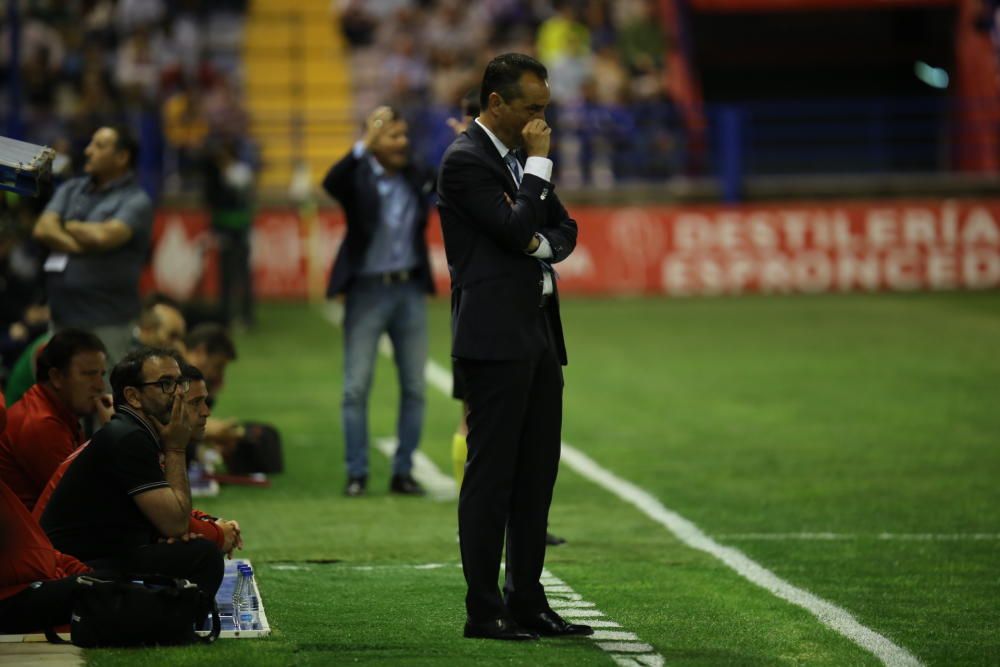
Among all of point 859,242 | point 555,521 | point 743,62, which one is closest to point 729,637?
point 555,521

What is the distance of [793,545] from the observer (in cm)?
934

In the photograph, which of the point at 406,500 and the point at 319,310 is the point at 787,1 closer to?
the point at 319,310

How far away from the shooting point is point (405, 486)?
36.6ft

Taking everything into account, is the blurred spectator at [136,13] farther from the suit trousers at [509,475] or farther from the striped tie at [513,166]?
the suit trousers at [509,475]

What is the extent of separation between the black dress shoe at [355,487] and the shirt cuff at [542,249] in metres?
4.33

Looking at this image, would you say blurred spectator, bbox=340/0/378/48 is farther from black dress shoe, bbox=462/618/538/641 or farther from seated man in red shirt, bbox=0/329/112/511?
black dress shoe, bbox=462/618/538/641

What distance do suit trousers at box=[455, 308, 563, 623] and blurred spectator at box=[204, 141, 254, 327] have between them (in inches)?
558

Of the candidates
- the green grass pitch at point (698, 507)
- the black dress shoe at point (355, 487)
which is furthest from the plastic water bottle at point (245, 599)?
the black dress shoe at point (355, 487)

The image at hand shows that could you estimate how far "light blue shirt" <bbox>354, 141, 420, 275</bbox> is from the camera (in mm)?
10969

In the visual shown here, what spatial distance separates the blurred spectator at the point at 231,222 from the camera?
69.4ft

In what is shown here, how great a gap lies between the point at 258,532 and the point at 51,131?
16.2m

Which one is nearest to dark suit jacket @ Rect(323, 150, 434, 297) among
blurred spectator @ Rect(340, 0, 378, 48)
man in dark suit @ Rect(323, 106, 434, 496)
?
man in dark suit @ Rect(323, 106, 434, 496)

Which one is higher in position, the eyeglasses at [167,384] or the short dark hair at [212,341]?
the eyeglasses at [167,384]

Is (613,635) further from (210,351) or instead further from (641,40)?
(641,40)
